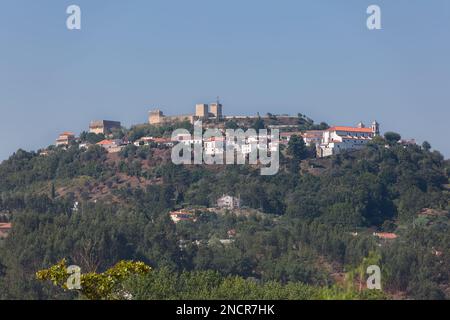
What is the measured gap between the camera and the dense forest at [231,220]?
69.4 m

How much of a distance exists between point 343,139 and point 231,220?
34877mm

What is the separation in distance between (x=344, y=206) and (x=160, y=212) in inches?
594

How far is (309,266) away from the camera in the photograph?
75625 millimetres

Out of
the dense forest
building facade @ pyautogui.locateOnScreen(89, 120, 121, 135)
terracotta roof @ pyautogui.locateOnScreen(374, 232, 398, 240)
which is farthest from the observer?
building facade @ pyautogui.locateOnScreen(89, 120, 121, 135)

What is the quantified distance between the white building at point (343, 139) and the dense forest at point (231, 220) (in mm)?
2482

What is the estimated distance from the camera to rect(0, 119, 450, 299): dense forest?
228ft

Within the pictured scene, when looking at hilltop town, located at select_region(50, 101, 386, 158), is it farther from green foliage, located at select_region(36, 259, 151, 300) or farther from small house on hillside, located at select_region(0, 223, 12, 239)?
green foliage, located at select_region(36, 259, 151, 300)

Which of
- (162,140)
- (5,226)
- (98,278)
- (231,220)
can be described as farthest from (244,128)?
(98,278)

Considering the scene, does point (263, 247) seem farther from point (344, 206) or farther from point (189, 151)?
point (189, 151)

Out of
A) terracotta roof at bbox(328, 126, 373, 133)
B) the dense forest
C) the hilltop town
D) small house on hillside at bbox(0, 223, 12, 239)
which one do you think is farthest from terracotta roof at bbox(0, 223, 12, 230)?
terracotta roof at bbox(328, 126, 373, 133)

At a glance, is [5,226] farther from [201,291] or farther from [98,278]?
[98,278]

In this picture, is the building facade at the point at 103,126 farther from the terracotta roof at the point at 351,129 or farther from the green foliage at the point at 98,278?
the green foliage at the point at 98,278

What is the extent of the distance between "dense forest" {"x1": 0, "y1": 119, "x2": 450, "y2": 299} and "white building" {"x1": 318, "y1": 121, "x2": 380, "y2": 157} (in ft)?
8.14

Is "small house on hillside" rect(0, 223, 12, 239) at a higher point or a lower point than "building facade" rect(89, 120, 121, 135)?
lower
